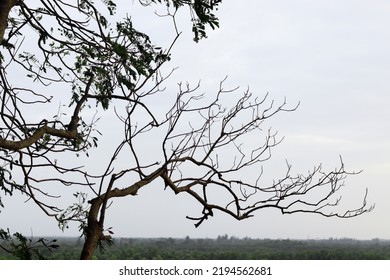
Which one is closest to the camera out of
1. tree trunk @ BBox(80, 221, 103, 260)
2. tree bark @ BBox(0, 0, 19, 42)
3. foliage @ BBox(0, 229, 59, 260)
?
tree trunk @ BBox(80, 221, 103, 260)

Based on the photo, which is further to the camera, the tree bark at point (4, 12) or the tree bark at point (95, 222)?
the tree bark at point (4, 12)

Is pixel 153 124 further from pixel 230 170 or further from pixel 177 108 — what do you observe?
pixel 230 170

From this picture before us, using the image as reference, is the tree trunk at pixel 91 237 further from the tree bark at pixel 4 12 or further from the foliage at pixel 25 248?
the tree bark at pixel 4 12

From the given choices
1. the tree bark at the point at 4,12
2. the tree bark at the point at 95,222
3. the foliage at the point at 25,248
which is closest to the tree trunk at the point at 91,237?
the tree bark at the point at 95,222

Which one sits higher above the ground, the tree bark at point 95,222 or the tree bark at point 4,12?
the tree bark at point 4,12

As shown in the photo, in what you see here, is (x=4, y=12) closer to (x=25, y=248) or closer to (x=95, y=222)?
(x=95, y=222)

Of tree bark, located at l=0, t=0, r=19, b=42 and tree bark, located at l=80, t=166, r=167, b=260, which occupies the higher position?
tree bark, located at l=0, t=0, r=19, b=42

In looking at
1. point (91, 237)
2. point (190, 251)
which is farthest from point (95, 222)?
point (190, 251)

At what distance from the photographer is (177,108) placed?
431cm

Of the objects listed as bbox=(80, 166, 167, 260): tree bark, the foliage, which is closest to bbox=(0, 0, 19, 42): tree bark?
bbox=(80, 166, 167, 260): tree bark

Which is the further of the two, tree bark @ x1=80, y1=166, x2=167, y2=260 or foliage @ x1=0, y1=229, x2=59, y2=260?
foliage @ x1=0, y1=229, x2=59, y2=260

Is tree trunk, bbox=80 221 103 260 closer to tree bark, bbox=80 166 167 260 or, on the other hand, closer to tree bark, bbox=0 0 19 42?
tree bark, bbox=80 166 167 260

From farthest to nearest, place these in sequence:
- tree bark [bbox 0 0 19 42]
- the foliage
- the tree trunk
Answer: the foliage → tree bark [bbox 0 0 19 42] → the tree trunk
